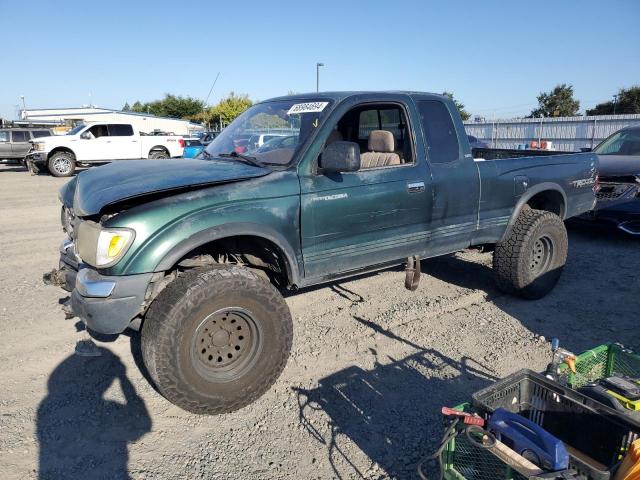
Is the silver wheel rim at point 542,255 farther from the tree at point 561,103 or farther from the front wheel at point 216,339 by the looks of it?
the tree at point 561,103

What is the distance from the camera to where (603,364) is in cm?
313

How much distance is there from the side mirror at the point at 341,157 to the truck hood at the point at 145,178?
16.8 inches

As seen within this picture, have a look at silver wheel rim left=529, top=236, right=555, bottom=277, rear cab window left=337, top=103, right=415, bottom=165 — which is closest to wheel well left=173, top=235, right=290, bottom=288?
rear cab window left=337, top=103, right=415, bottom=165

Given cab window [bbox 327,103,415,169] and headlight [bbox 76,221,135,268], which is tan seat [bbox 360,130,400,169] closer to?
cab window [bbox 327,103,415,169]

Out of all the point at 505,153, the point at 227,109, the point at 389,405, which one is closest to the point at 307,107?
the point at 389,405

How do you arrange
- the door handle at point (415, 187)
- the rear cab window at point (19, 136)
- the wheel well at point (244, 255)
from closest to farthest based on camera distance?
1. the wheel well at point (244, 255)
2. the door handle at point (415, 187)
3. the rear cab window at point (19, 136)

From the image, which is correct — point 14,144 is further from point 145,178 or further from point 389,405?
point 389,405

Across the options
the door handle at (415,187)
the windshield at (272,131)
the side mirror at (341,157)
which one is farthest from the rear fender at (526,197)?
the windshield at (272,131)

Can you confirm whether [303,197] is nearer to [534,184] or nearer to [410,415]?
[410,415]

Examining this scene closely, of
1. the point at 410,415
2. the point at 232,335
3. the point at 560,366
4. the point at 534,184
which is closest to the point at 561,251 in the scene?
the point at 534,184

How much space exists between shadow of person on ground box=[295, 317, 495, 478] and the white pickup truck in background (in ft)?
52.8

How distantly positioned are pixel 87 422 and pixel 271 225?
1.65 meters

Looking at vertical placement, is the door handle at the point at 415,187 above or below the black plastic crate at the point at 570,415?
above

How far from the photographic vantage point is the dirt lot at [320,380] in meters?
2.64
